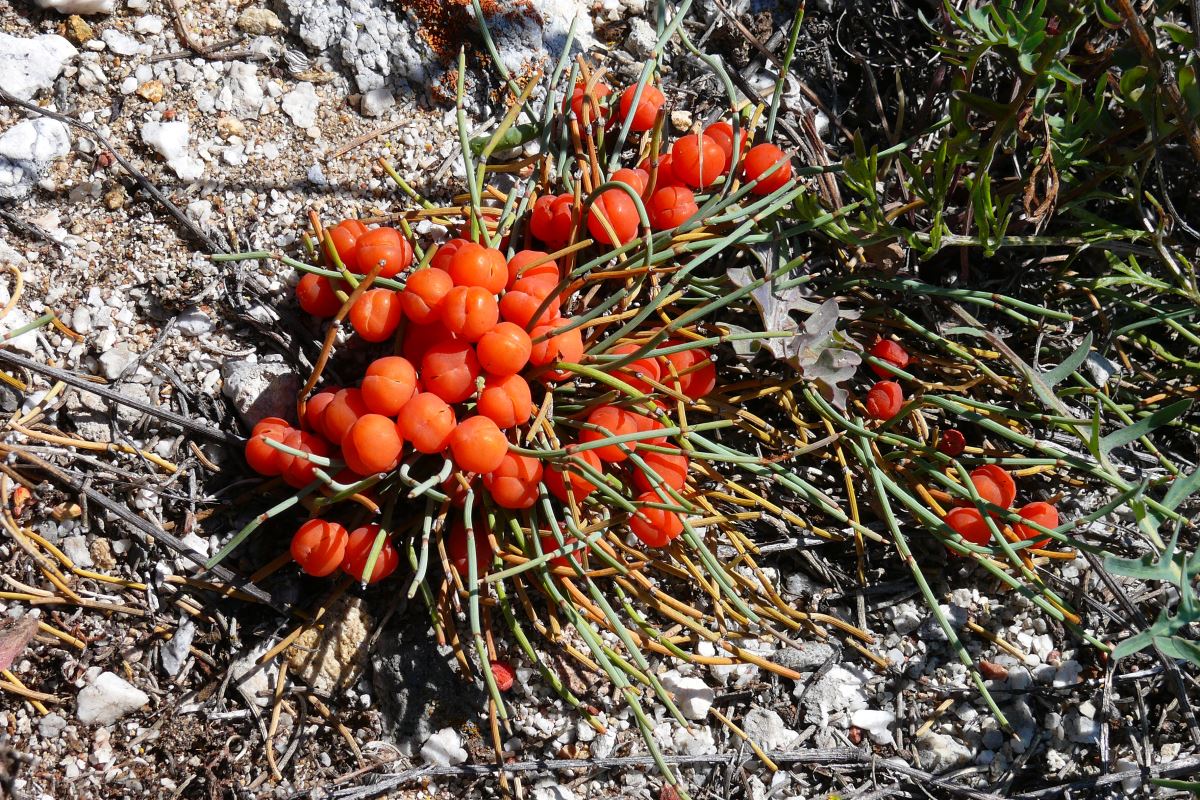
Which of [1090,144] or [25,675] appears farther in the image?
[1090,144]

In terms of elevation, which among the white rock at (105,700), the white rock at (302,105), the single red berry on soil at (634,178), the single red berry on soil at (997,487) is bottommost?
the white rock at (105,700)

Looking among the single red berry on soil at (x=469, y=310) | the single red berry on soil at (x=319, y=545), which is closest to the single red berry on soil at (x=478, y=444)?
the single red berry on soil at (x=469, y=310)

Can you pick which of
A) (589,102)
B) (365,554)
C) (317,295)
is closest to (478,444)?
(365,554)

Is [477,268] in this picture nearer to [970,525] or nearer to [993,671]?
[970,525]

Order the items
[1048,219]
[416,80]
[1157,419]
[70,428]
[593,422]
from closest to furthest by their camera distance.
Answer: [1157,419] → [593,422] → [70,428] → [1048,219] → [416,80]

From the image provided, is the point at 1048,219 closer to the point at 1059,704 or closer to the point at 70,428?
the point at 1059,704

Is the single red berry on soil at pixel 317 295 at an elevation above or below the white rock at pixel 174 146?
below

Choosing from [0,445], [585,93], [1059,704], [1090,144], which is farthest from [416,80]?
[1059,704]

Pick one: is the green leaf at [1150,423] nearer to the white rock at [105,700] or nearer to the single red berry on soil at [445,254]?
the single red berry on soil at [445,254]

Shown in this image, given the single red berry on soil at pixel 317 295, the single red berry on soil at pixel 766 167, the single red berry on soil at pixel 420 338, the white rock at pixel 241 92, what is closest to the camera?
the single red berry on soil at pixel 420 338
